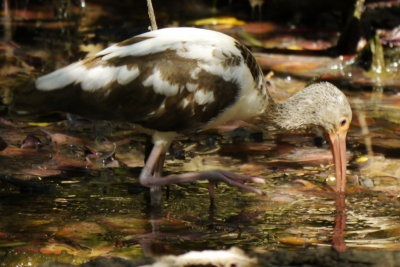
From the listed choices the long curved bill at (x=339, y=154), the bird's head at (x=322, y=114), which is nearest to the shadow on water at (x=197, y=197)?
the long curved bill at (x=339, y=154)

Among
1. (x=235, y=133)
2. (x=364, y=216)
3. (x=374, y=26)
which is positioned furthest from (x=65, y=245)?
(x=374, y=26)

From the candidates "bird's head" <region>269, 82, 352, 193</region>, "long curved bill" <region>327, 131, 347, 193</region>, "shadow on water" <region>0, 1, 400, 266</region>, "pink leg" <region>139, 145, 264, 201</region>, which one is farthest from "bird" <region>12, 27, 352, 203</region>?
"bird's head" <region>269, 82, 352, 193</region>

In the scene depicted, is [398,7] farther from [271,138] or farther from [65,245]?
[65,245]

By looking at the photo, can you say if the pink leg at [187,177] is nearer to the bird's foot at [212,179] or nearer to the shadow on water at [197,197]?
the bird's foot at [212,179]

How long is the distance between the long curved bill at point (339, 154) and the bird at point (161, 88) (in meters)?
0.16

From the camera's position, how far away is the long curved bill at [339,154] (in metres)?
6.67

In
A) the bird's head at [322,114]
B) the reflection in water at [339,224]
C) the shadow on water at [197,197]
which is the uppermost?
the bird's head at [322,114]

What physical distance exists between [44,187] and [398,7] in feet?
25.4

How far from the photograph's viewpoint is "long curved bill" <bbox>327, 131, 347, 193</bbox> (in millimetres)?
6668

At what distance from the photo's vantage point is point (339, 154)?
6.90 metres

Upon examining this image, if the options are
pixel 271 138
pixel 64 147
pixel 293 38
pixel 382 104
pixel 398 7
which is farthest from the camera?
pixel 398 7

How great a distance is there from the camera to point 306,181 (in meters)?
6.70

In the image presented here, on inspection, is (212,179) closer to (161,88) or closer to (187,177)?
(187,177)

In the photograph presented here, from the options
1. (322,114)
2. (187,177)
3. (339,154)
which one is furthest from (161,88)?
(339,154)
